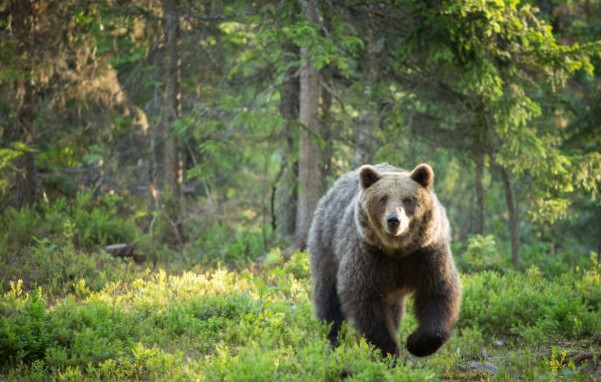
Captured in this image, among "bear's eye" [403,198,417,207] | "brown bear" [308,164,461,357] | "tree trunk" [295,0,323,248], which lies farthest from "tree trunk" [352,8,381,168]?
"bear's eye" [403,198,417,207]

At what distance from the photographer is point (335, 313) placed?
7184mm

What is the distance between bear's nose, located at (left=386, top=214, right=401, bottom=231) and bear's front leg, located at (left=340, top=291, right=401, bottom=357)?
82cm

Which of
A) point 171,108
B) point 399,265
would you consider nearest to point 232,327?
point 399,265

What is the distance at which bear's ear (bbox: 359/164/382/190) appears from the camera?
616cm

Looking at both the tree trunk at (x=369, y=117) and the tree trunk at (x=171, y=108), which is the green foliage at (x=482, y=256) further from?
the tree trunk at (x=171, y=108)

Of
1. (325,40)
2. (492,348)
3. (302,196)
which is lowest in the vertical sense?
(492,348)

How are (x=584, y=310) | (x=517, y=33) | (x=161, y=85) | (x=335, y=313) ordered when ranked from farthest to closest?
1. (x=161, y=85)
2. (x=517, y=33)
3. (x=584, y=310)
4. (x=335, y=313)

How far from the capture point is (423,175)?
6.09 meters

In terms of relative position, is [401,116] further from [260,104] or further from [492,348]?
[492,348]

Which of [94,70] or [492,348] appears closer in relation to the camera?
[492,348]

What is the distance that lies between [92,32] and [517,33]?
25.6ft

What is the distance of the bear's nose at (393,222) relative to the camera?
5559 mm

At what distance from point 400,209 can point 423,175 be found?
0.55 metres

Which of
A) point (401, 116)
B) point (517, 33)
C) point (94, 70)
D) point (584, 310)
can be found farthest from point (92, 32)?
point (584, 310)
